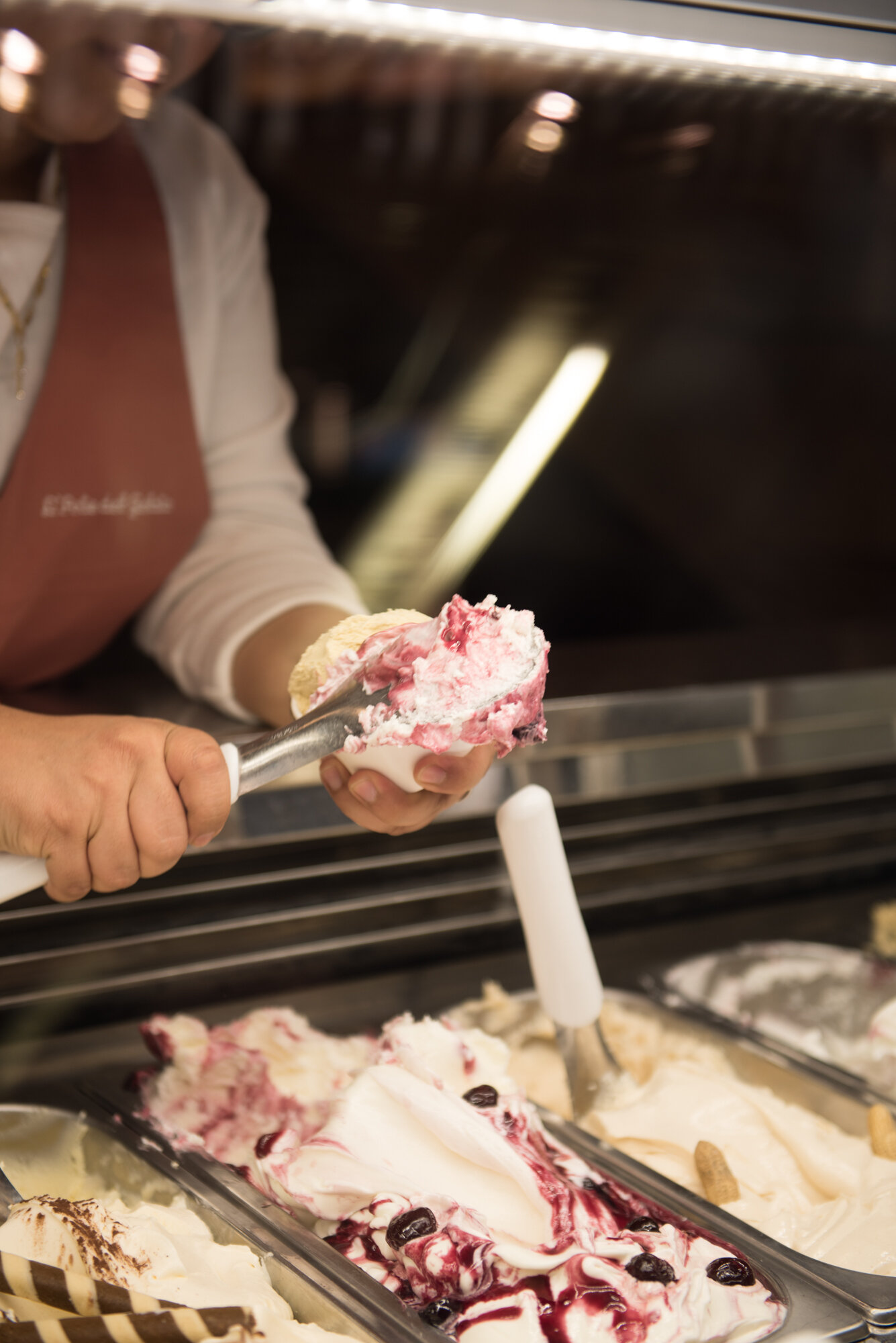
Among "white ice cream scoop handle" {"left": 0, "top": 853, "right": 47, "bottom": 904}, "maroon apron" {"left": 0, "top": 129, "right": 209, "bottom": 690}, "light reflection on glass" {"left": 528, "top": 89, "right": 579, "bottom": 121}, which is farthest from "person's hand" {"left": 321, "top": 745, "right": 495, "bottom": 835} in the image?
"light reflection on glass" {"left": 528, "top": 89, "right": 579, "bottom": 121}

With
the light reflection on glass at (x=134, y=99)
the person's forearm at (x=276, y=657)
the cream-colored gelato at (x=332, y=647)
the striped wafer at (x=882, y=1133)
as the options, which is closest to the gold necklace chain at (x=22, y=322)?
the light reflection on glass at (x=134, y=99)

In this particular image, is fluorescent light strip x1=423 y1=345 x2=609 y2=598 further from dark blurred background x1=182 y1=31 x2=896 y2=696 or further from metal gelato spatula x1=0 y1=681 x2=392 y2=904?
metal gelato spatula x1=0 y1=681 x2=392 y2=904

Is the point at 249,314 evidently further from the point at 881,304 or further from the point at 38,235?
the point at 881,304

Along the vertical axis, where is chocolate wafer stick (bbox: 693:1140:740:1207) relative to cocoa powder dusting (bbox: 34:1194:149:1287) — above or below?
below

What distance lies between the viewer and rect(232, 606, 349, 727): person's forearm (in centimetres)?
127

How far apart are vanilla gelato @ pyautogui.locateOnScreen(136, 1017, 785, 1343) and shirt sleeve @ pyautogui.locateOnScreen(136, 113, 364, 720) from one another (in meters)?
0.57

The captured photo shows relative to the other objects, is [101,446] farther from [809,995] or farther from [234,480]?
[809,995]

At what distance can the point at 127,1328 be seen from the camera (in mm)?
729

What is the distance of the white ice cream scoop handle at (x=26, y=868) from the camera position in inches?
33.3

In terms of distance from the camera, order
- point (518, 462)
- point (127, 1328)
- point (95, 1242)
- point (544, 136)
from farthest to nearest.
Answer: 1. point (518, 462)
2. point (544, 136)
3. point (95, 1242)
4. point (127, 1328)

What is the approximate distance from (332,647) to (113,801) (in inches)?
9.6

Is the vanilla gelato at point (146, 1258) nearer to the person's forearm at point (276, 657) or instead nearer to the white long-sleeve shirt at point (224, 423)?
the person's forearm at point (276, 657)

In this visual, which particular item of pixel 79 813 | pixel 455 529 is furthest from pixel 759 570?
pixel 79 813

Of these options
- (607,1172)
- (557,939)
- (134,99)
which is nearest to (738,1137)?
(607,1172)
